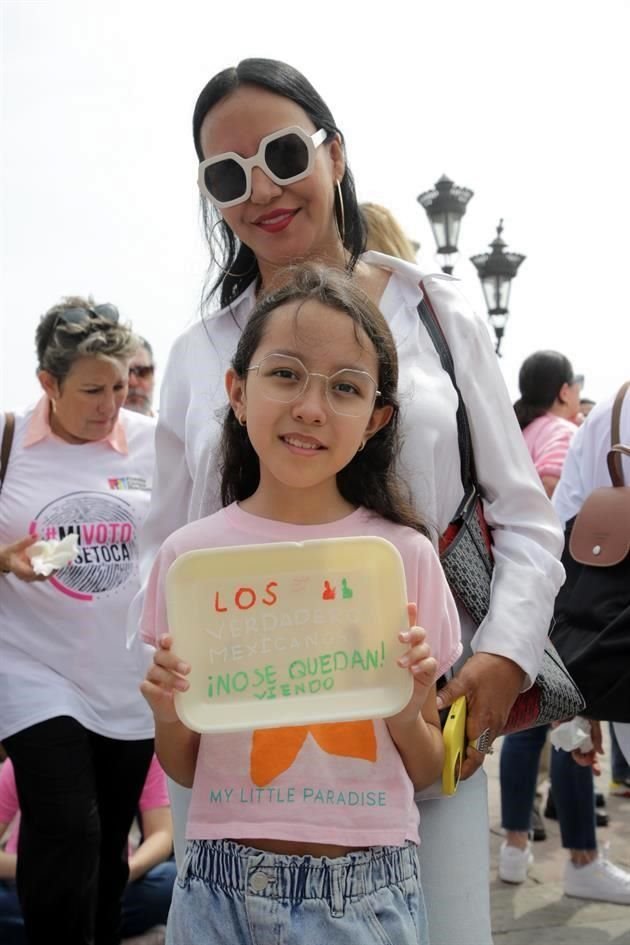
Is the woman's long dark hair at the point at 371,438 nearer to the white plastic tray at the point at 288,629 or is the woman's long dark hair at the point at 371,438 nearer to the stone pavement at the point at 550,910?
the white plastic tray at the point at 288,629

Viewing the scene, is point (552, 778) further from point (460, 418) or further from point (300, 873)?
point (300, 873)

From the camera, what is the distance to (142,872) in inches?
183

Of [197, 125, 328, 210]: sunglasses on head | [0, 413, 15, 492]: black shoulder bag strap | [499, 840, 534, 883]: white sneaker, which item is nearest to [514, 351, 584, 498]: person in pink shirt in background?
[499, 840, 534, 883]: white sneaker

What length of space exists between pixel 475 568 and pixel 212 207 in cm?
98

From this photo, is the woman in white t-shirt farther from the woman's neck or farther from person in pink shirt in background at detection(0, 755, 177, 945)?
the woman's neck

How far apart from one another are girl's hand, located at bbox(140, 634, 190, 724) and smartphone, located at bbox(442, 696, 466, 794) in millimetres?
465

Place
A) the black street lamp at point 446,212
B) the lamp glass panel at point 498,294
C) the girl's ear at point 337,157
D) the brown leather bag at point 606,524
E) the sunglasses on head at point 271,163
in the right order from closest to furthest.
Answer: the sunglasses on head at point 271,163 → the girl's ear at point 337,157 → the brown leather bag at point 606,524 → the black street lamp at point 446,212 → the lamp glass panel at point 498,294

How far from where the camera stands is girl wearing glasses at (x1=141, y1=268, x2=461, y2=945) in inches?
76.6

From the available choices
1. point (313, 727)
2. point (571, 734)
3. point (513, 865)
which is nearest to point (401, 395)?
point (313, 727)

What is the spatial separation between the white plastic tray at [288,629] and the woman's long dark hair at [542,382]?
434 centimetres

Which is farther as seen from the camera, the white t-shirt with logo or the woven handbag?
the white t-shirt with logo

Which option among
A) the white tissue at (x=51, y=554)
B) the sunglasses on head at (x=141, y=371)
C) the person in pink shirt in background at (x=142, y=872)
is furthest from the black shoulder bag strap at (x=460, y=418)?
the sunglasses on head at (x=141, y=371)

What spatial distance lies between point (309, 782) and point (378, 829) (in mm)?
132

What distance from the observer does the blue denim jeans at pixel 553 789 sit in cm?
507
